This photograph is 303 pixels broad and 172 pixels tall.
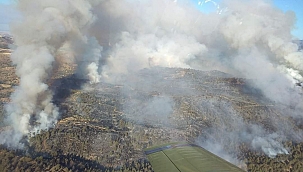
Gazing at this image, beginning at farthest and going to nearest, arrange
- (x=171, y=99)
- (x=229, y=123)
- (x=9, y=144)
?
(x=171, y=99), (x=229, y=123), (x=9, y=144)

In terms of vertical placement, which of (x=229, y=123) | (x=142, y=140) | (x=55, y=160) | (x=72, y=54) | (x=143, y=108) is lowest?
(x=55, y=160)

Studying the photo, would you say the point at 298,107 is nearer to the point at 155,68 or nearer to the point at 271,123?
the point at 271,123

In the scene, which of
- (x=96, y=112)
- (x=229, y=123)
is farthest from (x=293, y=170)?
(x=96, y=112)

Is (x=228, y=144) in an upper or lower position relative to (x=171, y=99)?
lower

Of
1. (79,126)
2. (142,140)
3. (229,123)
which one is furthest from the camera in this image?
(229,123)

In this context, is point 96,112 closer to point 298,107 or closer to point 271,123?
point 271,123

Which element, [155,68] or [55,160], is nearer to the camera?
[55,160]
